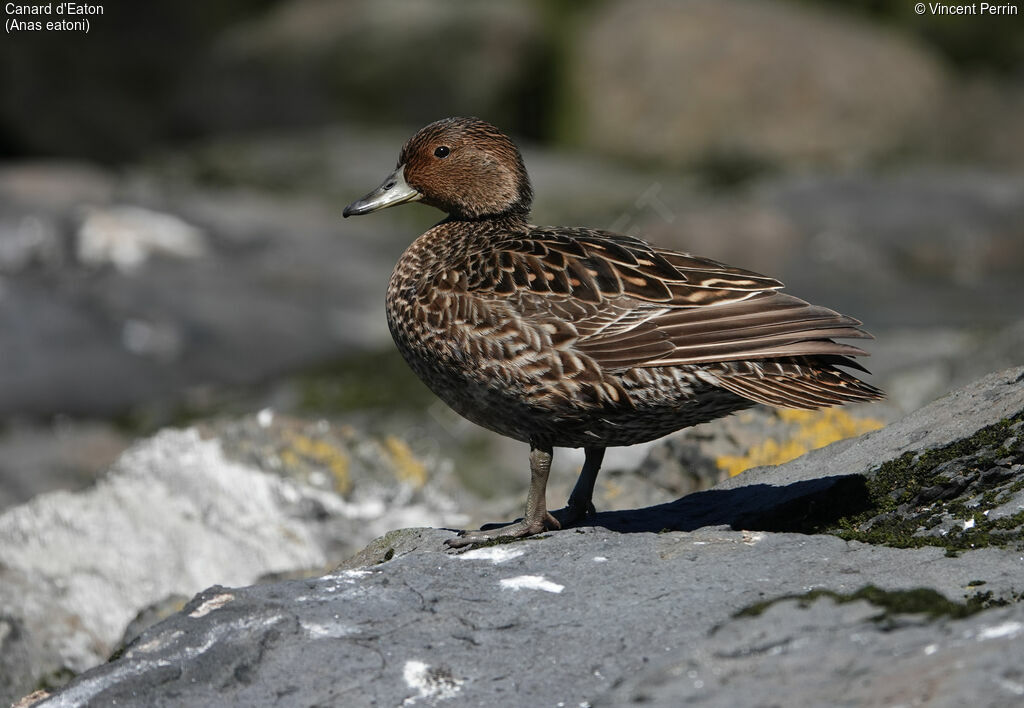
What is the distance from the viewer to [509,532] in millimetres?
4828

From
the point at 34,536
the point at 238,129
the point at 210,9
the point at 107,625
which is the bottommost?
the point at 107,625

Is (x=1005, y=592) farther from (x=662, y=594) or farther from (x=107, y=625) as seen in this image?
(x=107, y=625)

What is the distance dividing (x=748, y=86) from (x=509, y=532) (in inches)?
524

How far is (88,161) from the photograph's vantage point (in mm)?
18141

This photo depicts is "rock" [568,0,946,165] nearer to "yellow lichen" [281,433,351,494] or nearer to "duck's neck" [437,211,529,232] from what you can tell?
"yellow lichen" [281,433,351,494]

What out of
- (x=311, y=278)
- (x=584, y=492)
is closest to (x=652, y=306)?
(x=584, y=492)

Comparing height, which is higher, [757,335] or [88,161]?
[88,161]

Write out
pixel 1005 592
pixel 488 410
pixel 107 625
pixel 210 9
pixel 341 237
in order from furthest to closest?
pixel 210 9 < pixel 341 237 < pixel 107 625 < pixel 488 410 < pixel 1005 592

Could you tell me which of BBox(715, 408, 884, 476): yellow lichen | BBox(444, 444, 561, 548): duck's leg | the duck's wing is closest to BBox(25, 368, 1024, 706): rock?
BBox(444, 444, 561, 548): duck's leg

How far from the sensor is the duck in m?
4.54

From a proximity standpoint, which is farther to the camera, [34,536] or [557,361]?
[34,536]

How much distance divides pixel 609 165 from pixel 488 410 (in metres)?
12.7

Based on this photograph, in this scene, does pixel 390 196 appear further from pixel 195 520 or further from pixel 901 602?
pixel 901 602

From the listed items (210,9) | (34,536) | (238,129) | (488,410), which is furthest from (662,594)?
(210,9)
